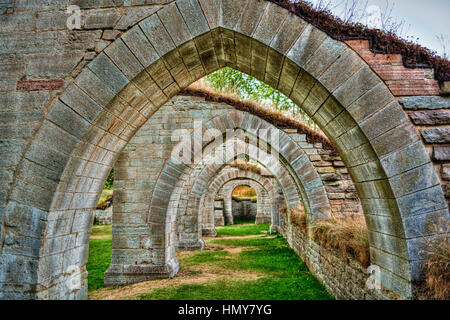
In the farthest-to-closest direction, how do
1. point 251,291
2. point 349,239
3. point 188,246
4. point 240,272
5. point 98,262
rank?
point 188,246 < point 98,262 < point 240,272 < point 251,291 < point 349,239

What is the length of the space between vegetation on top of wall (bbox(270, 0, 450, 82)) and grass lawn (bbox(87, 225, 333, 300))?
3984 mm

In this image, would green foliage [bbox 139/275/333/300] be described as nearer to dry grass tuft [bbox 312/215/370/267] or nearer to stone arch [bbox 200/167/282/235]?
dry grass tuft [bbox 312/215/370/267]

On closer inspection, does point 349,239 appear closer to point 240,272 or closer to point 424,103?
point 424,103

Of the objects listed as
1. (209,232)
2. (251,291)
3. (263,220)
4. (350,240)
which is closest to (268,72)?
(350,240)

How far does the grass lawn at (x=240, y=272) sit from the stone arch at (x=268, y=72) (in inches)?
111

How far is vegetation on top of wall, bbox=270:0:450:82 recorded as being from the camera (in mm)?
2635

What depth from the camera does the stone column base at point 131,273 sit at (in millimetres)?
6379

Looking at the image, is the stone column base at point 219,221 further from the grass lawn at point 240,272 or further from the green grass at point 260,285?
the green grass at point 260,285

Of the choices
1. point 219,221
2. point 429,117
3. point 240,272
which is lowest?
point 240,272

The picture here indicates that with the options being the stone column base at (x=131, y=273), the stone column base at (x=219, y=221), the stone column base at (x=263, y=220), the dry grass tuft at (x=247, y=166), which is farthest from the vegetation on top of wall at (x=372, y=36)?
the stone column base at (x=263, y=220)

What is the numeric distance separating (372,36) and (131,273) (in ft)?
20.5

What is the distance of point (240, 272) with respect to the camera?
729 cm

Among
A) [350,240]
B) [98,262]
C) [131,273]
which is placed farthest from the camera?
[98,262]
